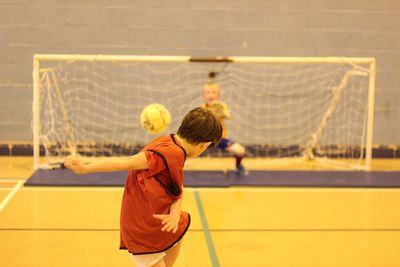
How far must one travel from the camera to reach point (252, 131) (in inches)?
322

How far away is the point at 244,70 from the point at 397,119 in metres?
2.27

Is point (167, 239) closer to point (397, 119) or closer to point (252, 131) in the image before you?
point (252, 131)

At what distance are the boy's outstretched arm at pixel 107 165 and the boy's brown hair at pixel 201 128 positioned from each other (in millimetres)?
238

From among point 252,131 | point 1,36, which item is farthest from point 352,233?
point 1,36

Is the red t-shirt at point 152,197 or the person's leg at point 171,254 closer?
the red t-shirt at point 152,197

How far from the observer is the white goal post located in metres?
7.93

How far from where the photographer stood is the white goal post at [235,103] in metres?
7.93

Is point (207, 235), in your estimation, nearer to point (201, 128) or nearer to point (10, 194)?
point (201, 128)

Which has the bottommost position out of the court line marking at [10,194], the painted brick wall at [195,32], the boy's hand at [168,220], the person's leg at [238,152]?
the court line marking at [10,194]

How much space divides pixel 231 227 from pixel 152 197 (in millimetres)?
Result: 1940

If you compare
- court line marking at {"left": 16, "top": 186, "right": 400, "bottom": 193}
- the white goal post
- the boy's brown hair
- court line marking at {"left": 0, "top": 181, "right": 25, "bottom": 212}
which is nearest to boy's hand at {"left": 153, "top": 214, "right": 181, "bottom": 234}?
the boy's brown hair

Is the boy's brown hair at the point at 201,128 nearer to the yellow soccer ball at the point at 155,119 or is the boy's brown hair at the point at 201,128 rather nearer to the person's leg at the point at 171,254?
the person's leg at the point at 171,254

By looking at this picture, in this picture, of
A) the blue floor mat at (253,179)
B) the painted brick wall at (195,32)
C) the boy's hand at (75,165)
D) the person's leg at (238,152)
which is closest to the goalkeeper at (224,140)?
the person's leg at (238,152)

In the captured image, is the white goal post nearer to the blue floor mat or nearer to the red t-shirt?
the blue floor mat
